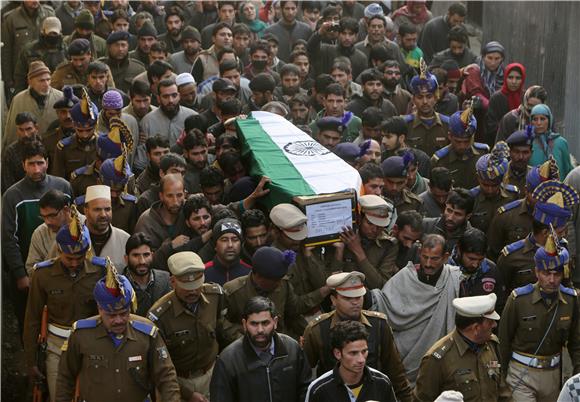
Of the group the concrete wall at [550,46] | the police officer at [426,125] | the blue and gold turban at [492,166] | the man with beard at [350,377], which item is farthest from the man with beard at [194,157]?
the concrete wall at [550,46]

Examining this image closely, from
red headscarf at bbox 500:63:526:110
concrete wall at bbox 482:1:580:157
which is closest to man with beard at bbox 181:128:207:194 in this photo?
red headscarf at bbox 500:63:526:110

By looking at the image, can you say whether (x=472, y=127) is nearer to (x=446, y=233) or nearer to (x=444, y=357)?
(x=446, y=233)

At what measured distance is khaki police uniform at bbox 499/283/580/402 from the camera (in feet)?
30.8

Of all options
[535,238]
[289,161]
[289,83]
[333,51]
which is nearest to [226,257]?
[289,161]

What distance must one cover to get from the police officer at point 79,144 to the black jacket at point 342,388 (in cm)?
483

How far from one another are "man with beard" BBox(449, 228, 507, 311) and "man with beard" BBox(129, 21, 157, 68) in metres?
7.07

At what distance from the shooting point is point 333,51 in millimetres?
16297

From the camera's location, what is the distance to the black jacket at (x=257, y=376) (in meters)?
8.26

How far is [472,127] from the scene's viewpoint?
40.7ft

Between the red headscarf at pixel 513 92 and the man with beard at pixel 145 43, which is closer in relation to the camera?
the red headscarf at pixel 513 92

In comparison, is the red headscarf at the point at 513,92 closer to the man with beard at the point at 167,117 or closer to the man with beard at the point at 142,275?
the man with beard at the point at 167,117

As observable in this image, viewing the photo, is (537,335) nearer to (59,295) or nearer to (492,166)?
(492,166)

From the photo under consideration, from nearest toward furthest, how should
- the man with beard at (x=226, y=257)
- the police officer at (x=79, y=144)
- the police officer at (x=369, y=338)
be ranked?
the police officer at (x=369, y=338) < the man with beard at (x=226, y=257) < the police officer at (x=79, y=144)

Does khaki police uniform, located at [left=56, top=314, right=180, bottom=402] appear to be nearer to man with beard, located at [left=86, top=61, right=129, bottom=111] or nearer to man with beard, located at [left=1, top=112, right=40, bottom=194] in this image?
man with beard, located at [left=1, top=112, right=40, bottom=194]
